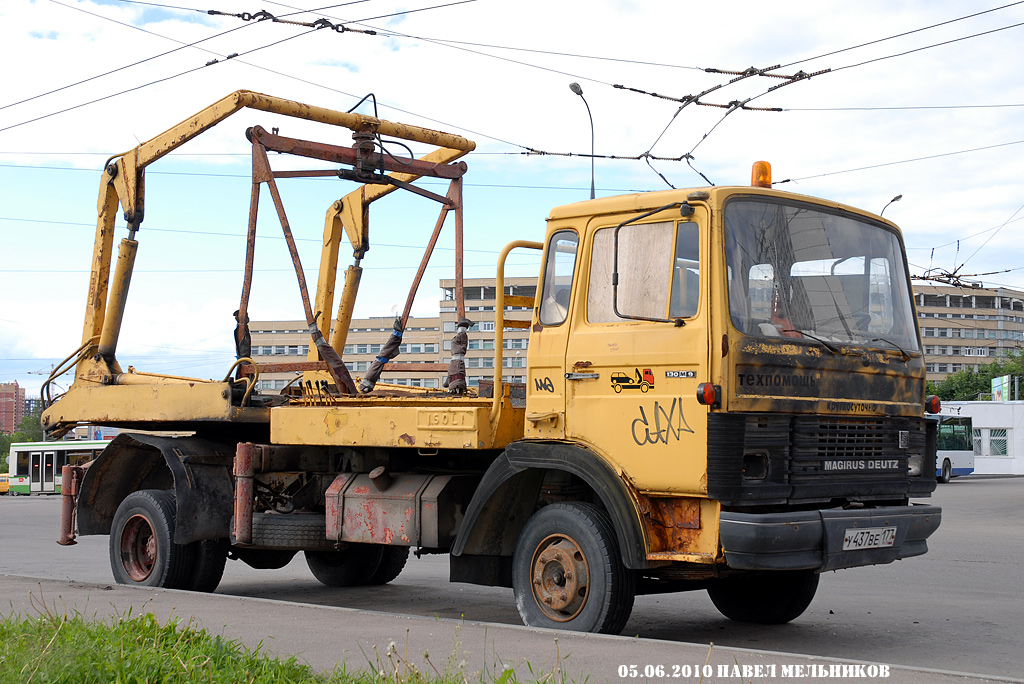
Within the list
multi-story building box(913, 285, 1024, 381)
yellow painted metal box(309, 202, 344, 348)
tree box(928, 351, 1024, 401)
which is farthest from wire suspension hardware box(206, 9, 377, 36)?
multi-story building box(913, 285, 1024, 381)

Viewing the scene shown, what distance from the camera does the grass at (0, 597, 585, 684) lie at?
482 centimetres

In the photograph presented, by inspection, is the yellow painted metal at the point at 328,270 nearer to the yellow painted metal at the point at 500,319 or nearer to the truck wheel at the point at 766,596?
the yellow painted metal at the point at 500,319

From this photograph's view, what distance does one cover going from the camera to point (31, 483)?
44969mm

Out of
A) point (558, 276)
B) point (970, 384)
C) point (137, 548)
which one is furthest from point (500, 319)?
point (970, 384)

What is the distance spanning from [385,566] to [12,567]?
16.7ft

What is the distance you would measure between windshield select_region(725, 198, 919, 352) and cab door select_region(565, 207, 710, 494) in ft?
0.87

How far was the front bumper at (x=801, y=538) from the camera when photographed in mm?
5844

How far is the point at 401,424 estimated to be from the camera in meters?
7.76

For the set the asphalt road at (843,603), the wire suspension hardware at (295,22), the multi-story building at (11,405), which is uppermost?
the wire suspension hardware at (295,22)

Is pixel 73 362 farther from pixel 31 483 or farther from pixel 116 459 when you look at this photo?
pixel 31 483

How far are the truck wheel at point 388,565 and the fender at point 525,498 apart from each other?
11.4 ft

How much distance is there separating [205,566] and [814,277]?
5.68 metres

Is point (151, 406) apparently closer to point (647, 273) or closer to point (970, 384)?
point (647, 273)

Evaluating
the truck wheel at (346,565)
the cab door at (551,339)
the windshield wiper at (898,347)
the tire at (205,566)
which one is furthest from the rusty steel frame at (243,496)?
the windshield wiper at (898,347)
